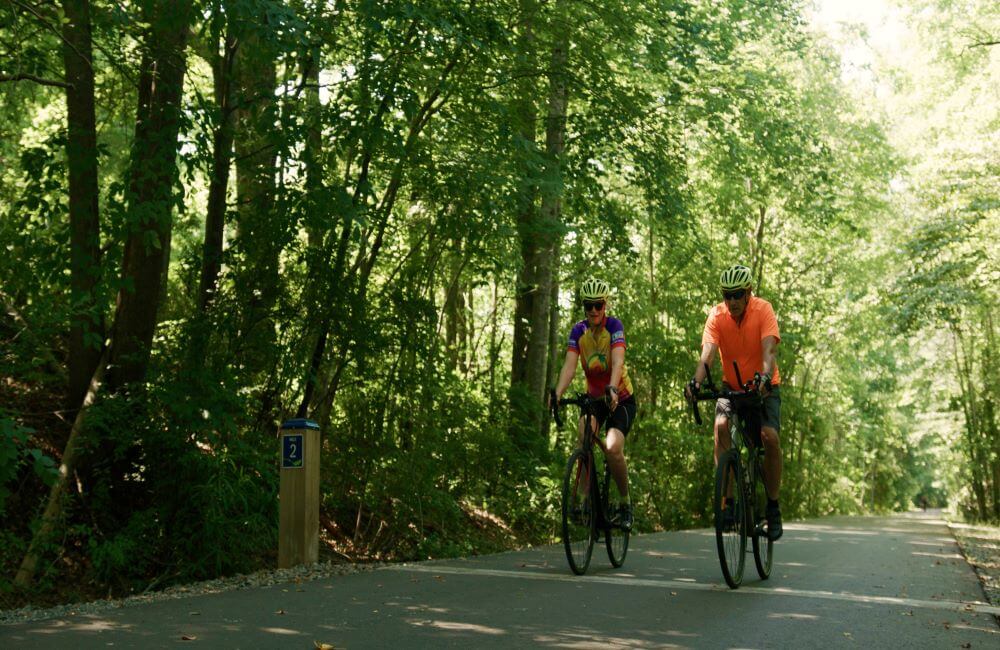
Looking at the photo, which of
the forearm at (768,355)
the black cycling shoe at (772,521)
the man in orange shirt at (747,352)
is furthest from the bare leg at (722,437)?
the black cycling shoe at (772,521)

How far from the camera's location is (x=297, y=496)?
30.8 ft

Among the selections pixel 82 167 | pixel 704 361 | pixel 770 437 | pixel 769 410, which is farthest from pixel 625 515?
pixel 82 167

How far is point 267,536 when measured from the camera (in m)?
10.7

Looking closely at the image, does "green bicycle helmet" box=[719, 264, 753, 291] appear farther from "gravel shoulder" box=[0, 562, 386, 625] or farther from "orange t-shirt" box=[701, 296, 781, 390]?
"gravel shoulder" box=[0, 562, 386, 625]

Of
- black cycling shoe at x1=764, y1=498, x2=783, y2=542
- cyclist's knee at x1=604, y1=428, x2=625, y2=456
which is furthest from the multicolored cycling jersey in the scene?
black cycling shoe at x1=764, y1=498, x2=783, y2=542

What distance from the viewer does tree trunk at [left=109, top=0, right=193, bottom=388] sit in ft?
32.2

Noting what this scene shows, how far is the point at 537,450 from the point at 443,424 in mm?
3289

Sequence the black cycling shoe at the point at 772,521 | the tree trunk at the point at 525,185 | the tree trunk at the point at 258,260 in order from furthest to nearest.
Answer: the tree trunk at the point at 525,185
the tree trunk at the point at 258,260
the black cycling shoe at the point at 772,521

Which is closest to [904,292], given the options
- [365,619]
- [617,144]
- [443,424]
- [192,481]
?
[617,144]

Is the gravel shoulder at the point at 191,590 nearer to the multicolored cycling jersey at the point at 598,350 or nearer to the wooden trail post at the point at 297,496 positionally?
the wooden trail post at the point at 297,496

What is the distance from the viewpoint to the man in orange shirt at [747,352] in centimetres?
854

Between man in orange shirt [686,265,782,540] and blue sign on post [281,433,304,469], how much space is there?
3.60 metres

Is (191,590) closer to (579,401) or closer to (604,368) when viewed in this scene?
(579,401)

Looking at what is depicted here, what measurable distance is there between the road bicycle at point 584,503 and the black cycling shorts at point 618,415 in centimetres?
7
